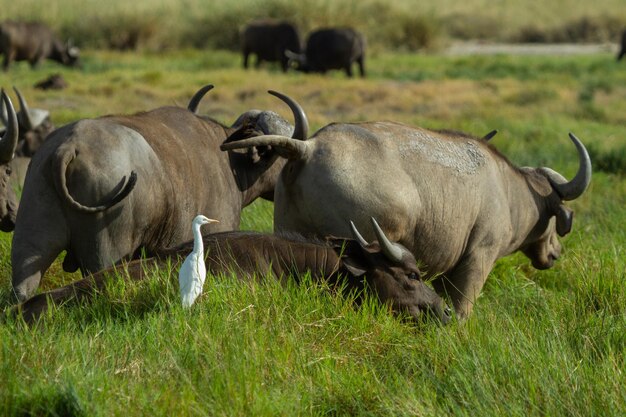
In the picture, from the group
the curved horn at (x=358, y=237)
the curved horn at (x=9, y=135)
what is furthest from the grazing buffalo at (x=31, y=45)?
the curved horn at (x=358, y=237)

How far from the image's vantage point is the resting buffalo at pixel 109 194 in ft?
18.4

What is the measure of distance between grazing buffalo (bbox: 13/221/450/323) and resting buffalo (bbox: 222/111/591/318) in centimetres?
41

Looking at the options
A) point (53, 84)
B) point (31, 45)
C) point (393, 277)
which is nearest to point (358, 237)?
point (393, 277)

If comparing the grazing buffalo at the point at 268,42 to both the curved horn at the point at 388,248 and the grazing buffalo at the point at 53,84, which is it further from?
the curved horn at the point at 388,248

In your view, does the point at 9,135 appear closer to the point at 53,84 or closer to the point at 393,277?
the point at 393,277

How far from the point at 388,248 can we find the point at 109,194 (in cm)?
140

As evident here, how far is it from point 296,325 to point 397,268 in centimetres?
83

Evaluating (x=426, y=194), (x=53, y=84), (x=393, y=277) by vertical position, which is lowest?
(x=53, y=84)

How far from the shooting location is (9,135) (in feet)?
20.3

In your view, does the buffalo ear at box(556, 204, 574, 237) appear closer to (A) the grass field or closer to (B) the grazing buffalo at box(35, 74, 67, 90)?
(A) the grass field

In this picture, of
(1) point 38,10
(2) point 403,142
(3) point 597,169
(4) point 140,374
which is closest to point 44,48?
(1) point 38,10

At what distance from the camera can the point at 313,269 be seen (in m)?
5.57

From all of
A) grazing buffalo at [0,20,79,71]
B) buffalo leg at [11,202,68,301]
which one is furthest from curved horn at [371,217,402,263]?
grazing buffalo at [0,20,79,71]

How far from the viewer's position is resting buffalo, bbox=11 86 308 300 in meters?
5.60
